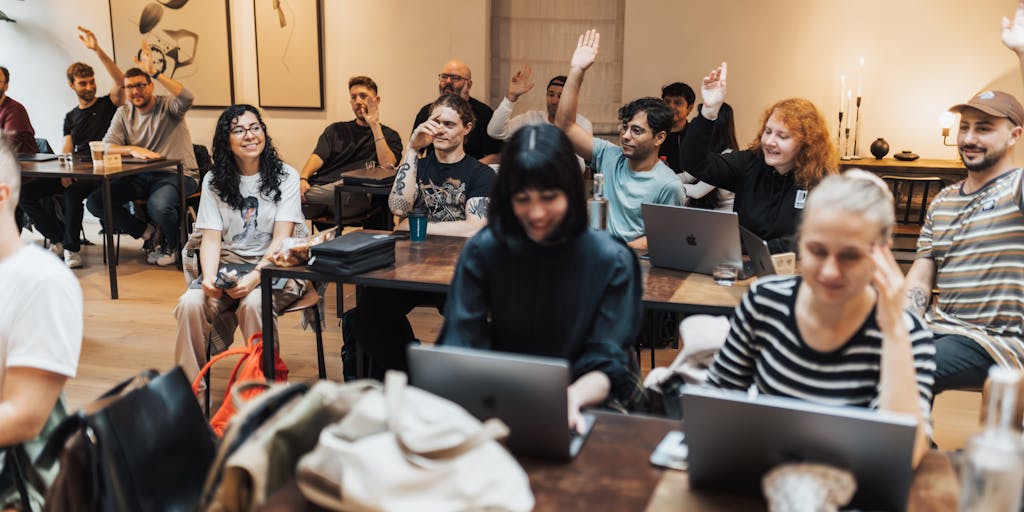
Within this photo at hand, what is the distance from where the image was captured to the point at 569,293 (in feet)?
6.23

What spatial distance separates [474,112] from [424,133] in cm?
210

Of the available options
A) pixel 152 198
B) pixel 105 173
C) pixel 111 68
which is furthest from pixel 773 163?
pixel 111 68

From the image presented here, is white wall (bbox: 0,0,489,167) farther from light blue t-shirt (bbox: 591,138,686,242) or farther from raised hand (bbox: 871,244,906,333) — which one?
raised hand (bbox: 871,244,906,333)

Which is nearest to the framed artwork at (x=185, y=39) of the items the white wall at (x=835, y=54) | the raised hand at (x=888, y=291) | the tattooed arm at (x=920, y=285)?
the white wall at (x=835, y=54)

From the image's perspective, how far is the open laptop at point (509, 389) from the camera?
4.59 feet

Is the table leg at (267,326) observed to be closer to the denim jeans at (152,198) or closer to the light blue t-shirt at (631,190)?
the light blue t-shirt at (631,190)

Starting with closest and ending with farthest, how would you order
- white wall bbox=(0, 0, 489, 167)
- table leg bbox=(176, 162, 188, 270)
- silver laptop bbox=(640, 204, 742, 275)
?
silver laptop bbox=(640, 204, 742, 275)
table leg bbox=(176, 162, 188, 270)
white wall bbox=(0, 0, 489, 167)

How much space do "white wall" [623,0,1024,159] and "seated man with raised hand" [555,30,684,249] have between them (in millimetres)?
2640

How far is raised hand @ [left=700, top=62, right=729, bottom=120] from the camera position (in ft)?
11.1

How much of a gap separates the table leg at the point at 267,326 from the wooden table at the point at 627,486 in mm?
1698

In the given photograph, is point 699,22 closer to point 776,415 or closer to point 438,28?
point 438,28

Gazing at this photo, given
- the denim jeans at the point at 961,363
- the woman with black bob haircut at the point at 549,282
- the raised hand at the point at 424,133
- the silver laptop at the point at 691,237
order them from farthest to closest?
1. the raised hand at the point at 424,133
2. the silver laptop at the point at 691,237
3. the denim jeans at the point at 961,363
4. the woman with black bob haircut at the point at 549,282

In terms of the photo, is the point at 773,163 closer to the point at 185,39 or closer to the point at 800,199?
the point at 800,199

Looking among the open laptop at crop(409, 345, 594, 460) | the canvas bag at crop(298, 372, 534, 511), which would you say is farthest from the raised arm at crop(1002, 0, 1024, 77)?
the canvas bag at crop(298, 372, 534, 511)
